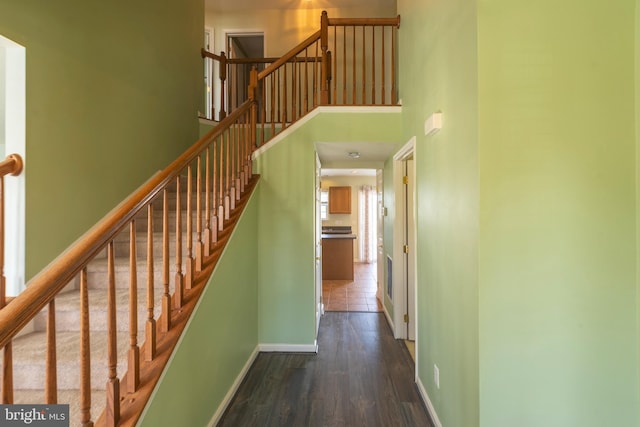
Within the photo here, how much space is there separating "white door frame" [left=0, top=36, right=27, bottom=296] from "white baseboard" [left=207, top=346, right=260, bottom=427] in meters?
1.47

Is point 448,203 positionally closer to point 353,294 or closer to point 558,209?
point 558,209

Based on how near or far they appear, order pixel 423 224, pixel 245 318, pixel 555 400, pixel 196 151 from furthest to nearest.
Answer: pixel 245 318
pixel 423 224
pixel 196 151
pixel 555 400

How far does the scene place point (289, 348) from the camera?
9.81ft

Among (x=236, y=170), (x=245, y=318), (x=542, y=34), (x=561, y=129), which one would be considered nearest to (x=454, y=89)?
(x=542, y=34)

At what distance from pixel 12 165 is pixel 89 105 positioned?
2.46 ft

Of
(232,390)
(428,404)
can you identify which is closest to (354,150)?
(428,404)

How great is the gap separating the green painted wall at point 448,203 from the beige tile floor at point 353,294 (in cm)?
205

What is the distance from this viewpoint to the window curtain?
8.08 m

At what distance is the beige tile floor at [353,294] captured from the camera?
436cm

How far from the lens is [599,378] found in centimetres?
130

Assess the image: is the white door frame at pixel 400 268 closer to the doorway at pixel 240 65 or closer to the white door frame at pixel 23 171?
the doorway at pixel 240 65

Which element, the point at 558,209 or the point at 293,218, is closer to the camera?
the point at 558,209

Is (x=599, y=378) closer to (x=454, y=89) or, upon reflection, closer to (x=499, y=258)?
(x=499, y=258)

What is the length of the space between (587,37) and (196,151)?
2086mm
